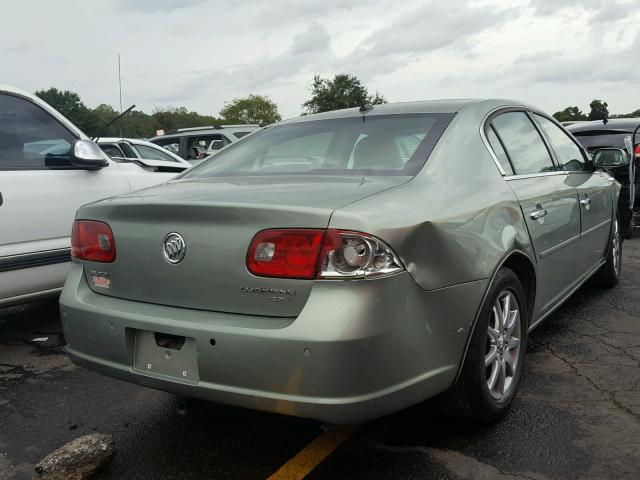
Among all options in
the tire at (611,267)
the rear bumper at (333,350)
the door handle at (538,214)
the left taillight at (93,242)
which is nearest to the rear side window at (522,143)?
the door handle at (538,214)

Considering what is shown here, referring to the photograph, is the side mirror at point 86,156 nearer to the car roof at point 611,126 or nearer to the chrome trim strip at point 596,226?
the chrome trim strip at point 596,226

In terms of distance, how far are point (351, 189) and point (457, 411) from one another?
1.03 metres

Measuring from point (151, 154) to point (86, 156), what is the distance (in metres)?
6.65

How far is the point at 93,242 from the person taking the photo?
275 centimetres

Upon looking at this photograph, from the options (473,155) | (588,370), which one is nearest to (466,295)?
(473,155)

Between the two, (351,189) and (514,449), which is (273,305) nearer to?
(351,189)

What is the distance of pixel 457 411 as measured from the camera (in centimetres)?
270

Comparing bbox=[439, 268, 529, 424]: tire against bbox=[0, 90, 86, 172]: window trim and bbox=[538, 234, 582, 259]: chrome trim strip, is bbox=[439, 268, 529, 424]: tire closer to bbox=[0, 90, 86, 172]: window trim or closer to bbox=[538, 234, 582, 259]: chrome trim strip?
bbox=[538, 234, 582, 259]: chrome trim strip

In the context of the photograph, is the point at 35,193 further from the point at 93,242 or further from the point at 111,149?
the point at 111,149

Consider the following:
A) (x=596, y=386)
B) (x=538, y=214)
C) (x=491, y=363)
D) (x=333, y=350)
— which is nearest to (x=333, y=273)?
(x=333, y=350)

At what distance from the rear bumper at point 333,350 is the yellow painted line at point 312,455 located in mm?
407

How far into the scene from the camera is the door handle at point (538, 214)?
10.5ft

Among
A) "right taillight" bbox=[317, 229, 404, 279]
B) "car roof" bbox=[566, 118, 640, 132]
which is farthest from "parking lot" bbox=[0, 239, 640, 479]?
"car roof" bbox=[566, 118, 640, 132]

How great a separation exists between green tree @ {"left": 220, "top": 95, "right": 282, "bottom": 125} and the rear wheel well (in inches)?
4003
